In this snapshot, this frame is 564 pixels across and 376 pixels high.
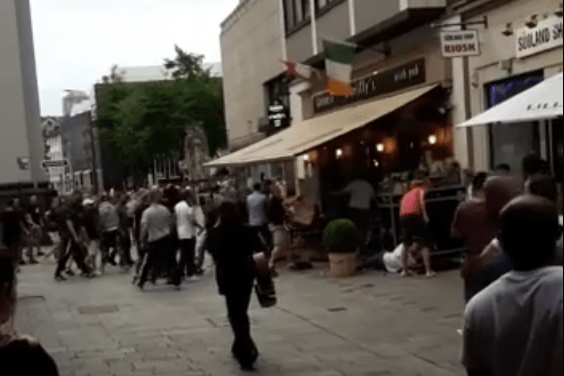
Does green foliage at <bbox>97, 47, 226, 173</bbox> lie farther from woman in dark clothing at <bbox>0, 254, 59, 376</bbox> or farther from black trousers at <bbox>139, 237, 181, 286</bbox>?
woman in dark clothing at <bbox>0, 254, 59, 376</bbox>

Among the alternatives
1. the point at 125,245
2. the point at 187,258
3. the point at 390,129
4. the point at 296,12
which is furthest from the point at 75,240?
the point at 296,12

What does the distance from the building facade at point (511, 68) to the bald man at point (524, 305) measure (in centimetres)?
1106

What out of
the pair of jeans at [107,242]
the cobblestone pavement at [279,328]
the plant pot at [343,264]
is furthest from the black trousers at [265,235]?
the pair of jeans at [107,242]

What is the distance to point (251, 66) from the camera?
38812mm

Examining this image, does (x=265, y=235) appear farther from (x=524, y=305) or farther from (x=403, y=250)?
(x=524, y=305)

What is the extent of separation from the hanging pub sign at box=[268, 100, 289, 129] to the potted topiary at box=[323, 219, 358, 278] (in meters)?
15.9

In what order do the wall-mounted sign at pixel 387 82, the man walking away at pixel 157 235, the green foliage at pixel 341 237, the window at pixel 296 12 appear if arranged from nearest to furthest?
the green foliage at pixel 341 237 → the man walking away at pixel 157 235 → the wall-mounted sign at pixel 387 82 → the window at pixel 296 12

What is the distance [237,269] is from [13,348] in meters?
5.87

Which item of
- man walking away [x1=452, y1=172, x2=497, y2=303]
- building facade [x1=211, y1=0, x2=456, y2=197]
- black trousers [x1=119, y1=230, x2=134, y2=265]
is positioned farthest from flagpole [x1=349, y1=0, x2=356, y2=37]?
man walking away [x1=452, y1=172, x2=497, y2=303]

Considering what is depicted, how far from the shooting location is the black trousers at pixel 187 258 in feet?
57.1

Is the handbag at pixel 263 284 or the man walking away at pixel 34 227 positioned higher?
the handbag at pixel 263 284

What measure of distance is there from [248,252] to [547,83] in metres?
3.74

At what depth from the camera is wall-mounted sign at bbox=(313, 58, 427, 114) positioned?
63.1 feet

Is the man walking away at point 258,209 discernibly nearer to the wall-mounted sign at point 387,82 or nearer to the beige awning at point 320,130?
the beige awning at point 320,130
